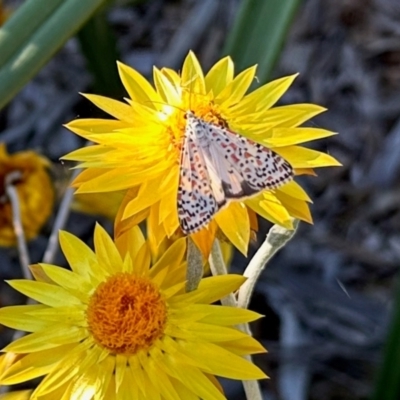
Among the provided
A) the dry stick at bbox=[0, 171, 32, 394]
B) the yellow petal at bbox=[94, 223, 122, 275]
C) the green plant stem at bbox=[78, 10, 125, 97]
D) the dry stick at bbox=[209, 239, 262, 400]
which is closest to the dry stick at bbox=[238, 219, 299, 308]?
the dry stick at bbox=[209, 239, 262, 400]

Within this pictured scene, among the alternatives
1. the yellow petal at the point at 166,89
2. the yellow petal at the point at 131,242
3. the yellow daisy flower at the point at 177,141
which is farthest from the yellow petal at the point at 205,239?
the yellow petal at the point at 166,89

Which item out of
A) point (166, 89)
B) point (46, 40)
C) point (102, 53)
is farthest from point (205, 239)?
point (102, 53)

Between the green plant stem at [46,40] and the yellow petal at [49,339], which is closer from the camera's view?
the yellow petal at [49,339]

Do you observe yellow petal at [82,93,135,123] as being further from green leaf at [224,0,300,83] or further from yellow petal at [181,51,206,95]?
green leaf at [224,0,300,83]

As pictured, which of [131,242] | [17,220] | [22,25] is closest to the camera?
[131,242]

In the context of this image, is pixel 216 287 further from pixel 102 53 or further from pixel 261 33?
pixel 102 53

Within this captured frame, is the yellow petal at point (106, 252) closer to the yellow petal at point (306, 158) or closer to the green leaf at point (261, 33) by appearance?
the yellow petal at point (306, 158)
